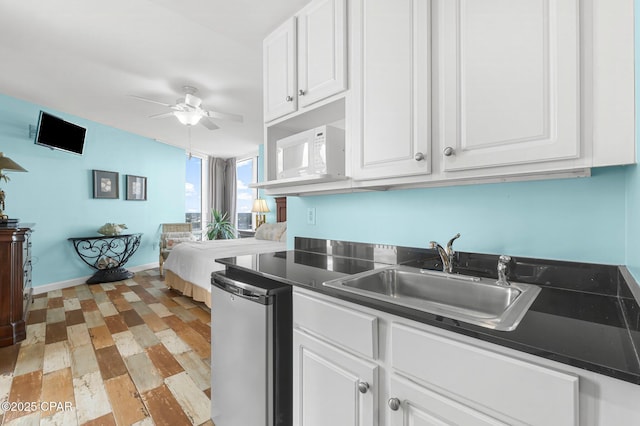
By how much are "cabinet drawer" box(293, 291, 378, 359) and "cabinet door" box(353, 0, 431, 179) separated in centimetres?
62

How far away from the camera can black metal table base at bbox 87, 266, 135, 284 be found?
437cm

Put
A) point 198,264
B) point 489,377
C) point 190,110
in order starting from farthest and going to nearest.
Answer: point 198,264 → point 190,110 → point 489,377

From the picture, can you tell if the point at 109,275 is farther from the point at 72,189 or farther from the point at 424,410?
the point at 424,410

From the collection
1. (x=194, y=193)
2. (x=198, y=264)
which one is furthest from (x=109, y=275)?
(x=194, y=193)

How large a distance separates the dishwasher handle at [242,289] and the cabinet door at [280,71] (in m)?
1.01

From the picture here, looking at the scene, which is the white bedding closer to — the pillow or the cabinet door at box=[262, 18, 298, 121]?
the pillow

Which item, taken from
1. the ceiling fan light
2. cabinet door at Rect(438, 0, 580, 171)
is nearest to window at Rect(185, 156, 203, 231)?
the ceiling fan light

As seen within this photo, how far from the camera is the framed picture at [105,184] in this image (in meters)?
4.48

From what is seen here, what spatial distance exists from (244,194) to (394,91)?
6.22 meters

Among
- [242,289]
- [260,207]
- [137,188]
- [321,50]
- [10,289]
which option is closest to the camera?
[242,289]

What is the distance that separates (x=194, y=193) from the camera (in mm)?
6809

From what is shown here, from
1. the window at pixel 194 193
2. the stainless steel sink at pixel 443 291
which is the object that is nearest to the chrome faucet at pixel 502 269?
the stainless steel sink at pixel 443 291

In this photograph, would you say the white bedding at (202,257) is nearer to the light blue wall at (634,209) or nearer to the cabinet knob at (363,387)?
the cabinet knob at (363,387)

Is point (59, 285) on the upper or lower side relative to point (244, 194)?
lower
